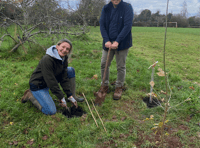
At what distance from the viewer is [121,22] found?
300cm

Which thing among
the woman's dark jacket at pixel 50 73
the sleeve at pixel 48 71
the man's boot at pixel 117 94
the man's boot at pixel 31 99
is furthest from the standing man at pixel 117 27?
the man's boot at pixel 31 99

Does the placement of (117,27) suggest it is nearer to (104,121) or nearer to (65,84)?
(65,84)

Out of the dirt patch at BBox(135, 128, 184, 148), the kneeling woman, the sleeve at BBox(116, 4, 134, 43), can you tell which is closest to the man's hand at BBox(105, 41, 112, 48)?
the sleeve at BBox(116, 4, 134, 43)

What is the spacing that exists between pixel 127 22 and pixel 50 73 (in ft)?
6.14

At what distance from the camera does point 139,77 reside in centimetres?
452

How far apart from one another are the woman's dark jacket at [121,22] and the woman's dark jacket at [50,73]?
119cm

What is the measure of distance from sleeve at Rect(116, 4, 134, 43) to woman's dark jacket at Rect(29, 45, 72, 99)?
1.27 meters

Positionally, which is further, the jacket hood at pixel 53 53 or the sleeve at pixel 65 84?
the sleeve at pixel 65 84

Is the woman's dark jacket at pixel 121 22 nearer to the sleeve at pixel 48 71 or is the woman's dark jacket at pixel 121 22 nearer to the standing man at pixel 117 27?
the standing man at pixel 117 27

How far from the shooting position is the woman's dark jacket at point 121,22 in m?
2.92

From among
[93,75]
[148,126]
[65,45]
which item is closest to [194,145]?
[148,126]

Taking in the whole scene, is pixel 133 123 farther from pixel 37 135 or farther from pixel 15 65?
pixel 15 65

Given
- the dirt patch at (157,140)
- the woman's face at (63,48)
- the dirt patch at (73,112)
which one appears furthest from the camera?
the dirt patch at (73,112)

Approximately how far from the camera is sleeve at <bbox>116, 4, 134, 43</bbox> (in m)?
2.91
